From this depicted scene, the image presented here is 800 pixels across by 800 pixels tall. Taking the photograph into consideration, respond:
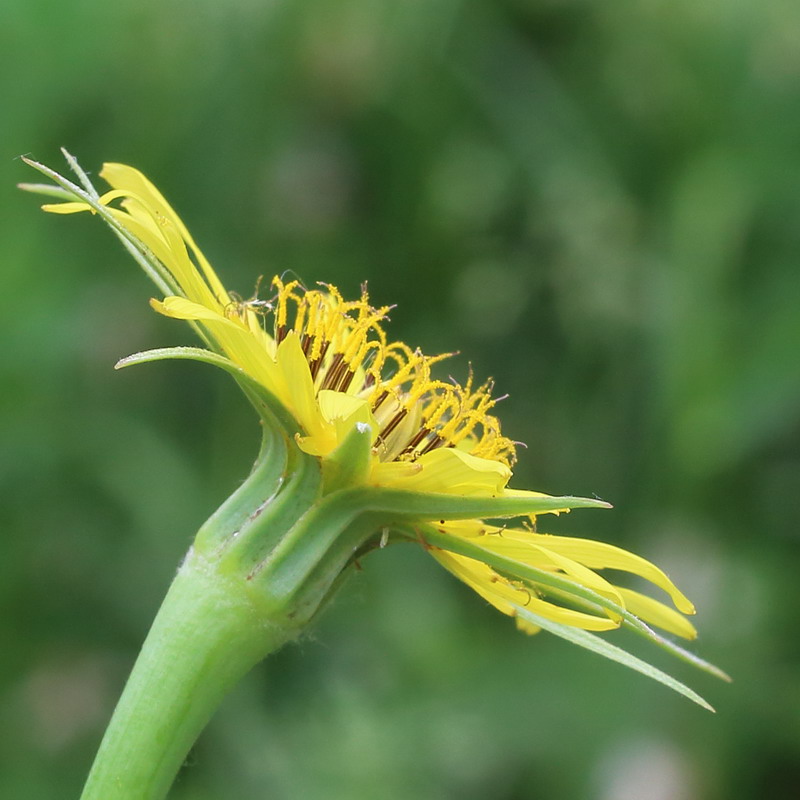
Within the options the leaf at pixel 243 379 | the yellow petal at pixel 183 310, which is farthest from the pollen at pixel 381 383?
the yellow petal at pixel 183 310

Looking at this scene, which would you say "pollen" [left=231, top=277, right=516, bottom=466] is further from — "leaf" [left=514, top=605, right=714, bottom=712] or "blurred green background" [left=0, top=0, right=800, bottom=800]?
"blurred green background" [left=0, top=0, right=800, bottom=800]

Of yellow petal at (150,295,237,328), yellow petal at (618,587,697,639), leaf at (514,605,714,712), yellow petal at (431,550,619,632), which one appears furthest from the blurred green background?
yellow petal at (150,295,237,328)

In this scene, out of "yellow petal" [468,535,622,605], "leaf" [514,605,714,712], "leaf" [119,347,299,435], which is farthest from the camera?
"yellow petal" [468,535,622,605]

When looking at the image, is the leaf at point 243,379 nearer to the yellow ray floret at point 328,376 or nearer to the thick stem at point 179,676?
the yellow ray floret at point 328,376

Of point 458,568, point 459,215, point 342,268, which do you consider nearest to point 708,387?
point 459,215

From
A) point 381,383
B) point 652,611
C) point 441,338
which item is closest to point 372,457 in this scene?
point 381,383

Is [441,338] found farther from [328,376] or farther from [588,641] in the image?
[588,641]

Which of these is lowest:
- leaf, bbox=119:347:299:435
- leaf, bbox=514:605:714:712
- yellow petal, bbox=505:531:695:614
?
leaf, bbox=119:347:299:435

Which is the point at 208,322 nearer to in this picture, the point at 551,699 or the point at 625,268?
the point at 551,699
